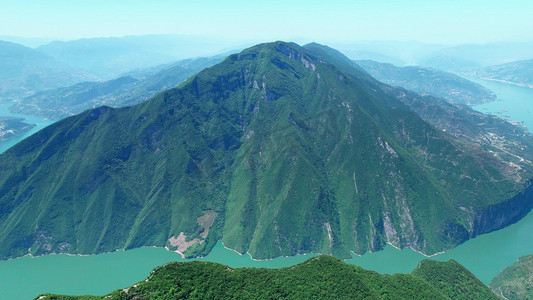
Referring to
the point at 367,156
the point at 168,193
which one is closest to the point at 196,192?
the point at 168,193

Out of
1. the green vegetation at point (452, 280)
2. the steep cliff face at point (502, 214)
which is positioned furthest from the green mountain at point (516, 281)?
the steep cliff face at point (502, 214)

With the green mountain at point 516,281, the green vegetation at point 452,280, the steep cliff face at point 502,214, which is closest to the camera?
the green vegetation at point 452,280

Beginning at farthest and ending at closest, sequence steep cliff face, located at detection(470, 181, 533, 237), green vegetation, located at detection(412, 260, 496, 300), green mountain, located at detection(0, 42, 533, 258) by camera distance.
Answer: steep cliff face, located at detection(470, 181, 533, 237), green mountain, located at detection(0, 42, 533, 258), green vegetation, located at detection(412, 260, 496, 300)

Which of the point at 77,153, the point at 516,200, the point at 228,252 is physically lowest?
the point at 228,252

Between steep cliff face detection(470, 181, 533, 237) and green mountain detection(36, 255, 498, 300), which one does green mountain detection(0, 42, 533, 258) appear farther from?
green mountain detection(36, 255, 498, 300)

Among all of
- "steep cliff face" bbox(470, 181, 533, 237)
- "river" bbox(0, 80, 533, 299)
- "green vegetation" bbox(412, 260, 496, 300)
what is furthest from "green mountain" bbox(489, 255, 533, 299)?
"steep cliff face" bbox(470, 181, 533, 237)

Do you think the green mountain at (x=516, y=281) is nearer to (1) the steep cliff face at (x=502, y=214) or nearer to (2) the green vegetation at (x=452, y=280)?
(2) the green vegetation at (x=452, y=280)

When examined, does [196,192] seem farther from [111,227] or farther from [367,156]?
[367,156]
